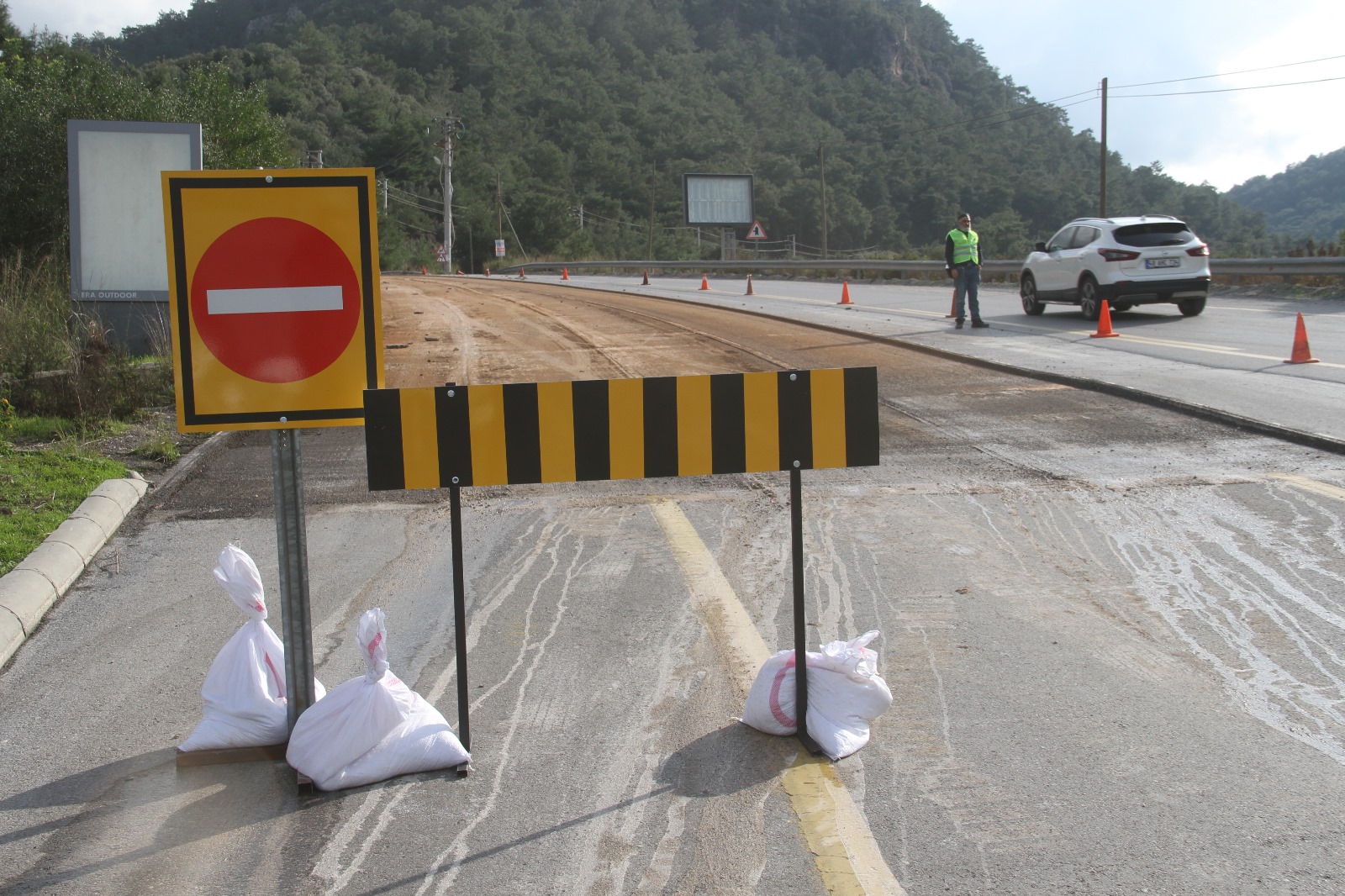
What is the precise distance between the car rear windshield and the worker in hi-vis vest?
2281 mm

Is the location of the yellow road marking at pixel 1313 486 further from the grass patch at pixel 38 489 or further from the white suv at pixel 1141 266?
the white suv at pixel 1141 266

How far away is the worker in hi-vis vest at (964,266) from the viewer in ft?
61.5

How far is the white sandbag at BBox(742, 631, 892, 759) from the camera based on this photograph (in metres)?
4.02

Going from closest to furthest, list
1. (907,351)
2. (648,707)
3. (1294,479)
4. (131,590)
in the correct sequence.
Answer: (648,707) → (131,590) → (1294,479) → (907,351)

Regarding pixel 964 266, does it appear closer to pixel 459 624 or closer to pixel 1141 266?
pixel 1141 266

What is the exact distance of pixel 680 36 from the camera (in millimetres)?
154875

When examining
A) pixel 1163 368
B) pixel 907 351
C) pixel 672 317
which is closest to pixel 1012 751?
pixel 1163 368

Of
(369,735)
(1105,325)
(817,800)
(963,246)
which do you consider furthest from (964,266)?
(369,735)

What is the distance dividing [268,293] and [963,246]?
16.4 m

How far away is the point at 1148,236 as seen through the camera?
18969mm

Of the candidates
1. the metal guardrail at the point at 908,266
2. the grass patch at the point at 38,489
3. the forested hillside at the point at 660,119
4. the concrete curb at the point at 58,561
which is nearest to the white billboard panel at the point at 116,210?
the grass patch at the point at 38,489

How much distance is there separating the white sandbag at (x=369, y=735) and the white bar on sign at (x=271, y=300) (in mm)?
1007

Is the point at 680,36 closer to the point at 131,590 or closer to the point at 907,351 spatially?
the point at 907,351

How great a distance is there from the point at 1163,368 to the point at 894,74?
14884 cm
